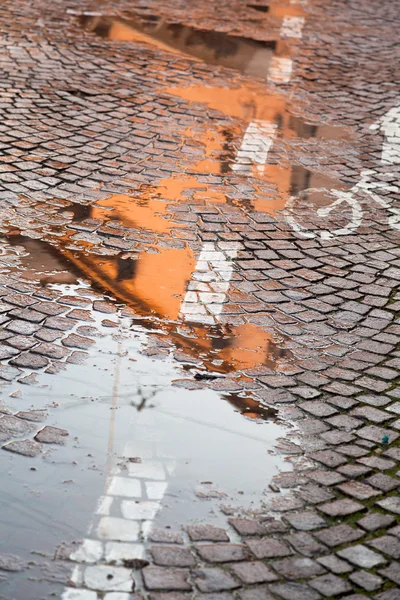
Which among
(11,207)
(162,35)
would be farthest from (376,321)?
(162,35)

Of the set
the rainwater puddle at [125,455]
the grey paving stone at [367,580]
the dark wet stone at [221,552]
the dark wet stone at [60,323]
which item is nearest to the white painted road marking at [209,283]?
the rainwater puddle at [125,455]

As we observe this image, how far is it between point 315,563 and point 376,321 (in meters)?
2.52

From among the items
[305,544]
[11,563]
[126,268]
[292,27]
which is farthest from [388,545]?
[292,27]

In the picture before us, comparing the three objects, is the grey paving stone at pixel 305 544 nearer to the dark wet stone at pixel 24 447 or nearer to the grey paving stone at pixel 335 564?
the grey paving stone at pixel 335 564

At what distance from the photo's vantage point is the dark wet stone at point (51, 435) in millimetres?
4430

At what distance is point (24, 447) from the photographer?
4.36 metres

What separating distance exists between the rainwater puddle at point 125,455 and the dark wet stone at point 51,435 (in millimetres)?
34

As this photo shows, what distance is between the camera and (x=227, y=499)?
13.7ft

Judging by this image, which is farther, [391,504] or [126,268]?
[126,268]

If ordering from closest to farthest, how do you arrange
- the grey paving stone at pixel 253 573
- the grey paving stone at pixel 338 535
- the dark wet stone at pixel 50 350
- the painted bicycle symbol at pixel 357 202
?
the grey paving stone at pixel 253 573, the grey paving stone at pixel 338 535, the dark wet stone at pixel 50 350, the painted bicycle symbol at pixel 357 202

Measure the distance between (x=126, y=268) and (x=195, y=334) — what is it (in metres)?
0.98

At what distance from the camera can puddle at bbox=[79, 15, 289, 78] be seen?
39.8 ft

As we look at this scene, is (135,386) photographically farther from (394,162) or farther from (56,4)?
(56,4)

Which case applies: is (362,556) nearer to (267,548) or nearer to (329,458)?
(267,548)
